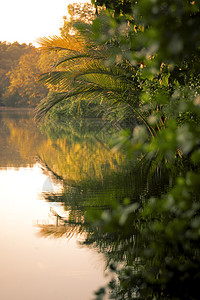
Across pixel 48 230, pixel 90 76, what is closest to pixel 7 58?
pixel 90 76

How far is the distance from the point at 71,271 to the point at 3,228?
154 centimetres

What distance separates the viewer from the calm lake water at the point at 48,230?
361 centimetres

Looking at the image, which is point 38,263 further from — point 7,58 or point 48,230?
point 7,58

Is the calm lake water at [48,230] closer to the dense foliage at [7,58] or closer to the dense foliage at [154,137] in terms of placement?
the dense foliage at [154,137]

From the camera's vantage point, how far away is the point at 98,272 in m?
3.84

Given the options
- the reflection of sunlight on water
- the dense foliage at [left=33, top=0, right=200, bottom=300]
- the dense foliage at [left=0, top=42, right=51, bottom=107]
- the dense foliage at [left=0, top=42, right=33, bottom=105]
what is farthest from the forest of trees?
the dense foliage at [left=0, top=42, right=33, bottom=105]

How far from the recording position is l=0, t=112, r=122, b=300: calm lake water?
3605 millimetres

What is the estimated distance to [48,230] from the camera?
5059 mm

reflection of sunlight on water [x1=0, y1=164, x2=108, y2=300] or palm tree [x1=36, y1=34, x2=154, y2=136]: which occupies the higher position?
palm tree [x1=36, y1=34, x2=154, y2=136]

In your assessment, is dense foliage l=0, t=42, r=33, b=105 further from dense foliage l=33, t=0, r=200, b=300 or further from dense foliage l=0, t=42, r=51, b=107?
dense foliage l=33, t=0, r=200, b=300

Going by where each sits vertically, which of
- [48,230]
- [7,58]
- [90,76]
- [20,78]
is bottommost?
[48,230]

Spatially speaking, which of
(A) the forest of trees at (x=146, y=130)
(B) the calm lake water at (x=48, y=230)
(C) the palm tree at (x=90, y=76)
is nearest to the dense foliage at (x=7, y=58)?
(C) the palm tree at (x=90, y=76)

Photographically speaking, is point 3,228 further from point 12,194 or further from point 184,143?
point 184,143

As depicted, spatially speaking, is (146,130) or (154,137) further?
(146,130)
